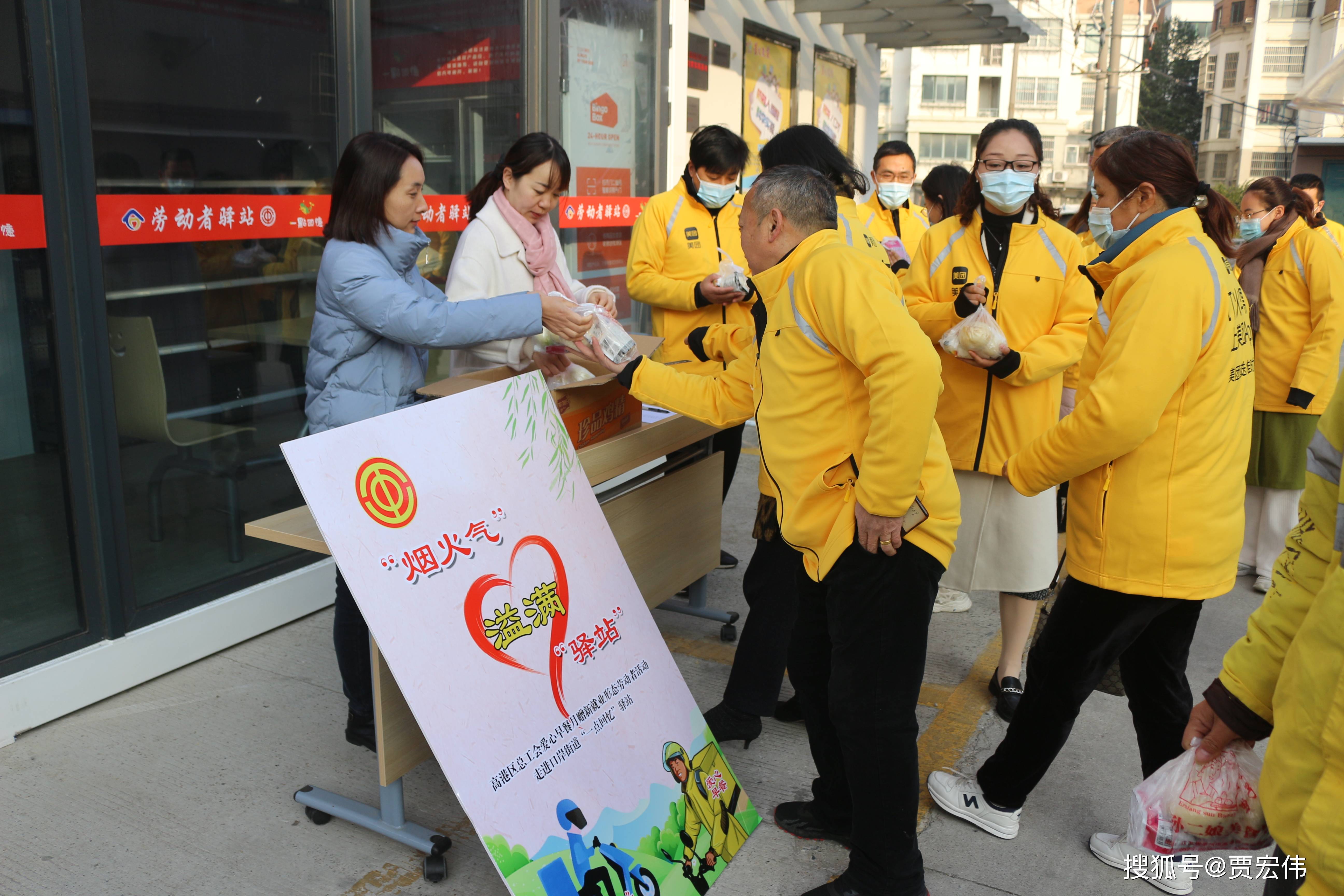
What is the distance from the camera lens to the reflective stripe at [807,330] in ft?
7.15

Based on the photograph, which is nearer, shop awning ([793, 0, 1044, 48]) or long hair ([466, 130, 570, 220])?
long hair ([466, 130, 570, 220])

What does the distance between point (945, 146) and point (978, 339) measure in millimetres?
58286

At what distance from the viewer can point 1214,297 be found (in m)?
2.28

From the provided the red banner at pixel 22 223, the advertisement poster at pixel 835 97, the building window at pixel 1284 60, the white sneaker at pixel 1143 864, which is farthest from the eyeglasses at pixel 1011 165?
the building window at pixel 1284 60

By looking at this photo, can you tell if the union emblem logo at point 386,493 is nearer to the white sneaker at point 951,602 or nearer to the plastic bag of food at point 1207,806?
the plastic bag of food at point 1207,806

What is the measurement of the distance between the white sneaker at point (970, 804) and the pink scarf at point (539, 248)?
1.97m

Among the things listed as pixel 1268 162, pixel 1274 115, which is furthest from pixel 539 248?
pixel 1268 162

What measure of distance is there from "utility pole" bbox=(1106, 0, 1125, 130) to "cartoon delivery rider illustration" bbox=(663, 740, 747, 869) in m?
23.9

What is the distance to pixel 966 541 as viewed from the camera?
3486mm

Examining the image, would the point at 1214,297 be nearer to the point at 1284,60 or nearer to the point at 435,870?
the point at 435,870

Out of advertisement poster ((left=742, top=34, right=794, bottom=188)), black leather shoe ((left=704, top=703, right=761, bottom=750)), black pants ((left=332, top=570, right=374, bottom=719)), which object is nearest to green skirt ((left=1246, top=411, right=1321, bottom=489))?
black leather shoe ((left=704, top=703, right=761, bottom=750))

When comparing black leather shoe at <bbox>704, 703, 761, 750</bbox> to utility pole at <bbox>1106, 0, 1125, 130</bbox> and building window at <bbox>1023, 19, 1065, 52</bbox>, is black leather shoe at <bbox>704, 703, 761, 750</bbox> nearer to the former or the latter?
utility pole at <bbox>1106, 0, 1125, 130</bbox>

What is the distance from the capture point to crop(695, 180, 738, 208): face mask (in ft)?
12.9

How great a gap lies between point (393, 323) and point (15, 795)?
179cm
